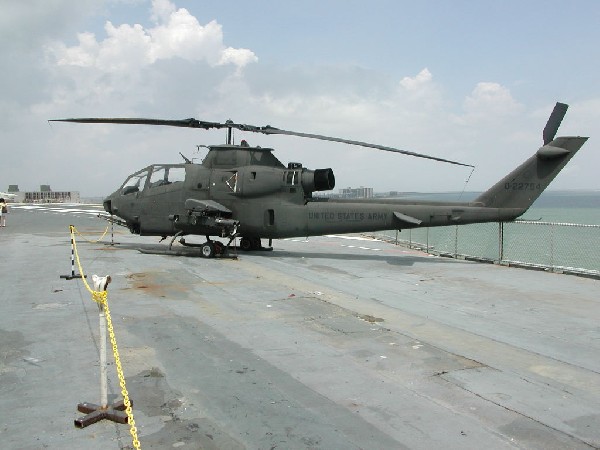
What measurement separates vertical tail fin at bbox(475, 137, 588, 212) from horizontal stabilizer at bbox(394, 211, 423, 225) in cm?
220

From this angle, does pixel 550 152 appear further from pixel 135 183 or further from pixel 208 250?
pixel 135 183

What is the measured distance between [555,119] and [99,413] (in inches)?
546

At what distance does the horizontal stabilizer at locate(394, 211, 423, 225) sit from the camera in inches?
590

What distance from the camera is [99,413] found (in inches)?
177

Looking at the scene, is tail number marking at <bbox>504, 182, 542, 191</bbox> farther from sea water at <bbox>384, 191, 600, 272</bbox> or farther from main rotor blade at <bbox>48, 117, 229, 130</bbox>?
main rotor blade at <bbox>48, 117, 229, 130</bbox>

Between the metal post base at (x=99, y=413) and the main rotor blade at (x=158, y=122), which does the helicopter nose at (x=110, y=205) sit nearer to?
the main rotor blade at (x=158, y=122)

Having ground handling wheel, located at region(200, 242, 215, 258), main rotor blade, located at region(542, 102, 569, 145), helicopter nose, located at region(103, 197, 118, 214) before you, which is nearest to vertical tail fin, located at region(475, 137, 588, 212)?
main rotor blade, located at region(542, 102, 569, 145)

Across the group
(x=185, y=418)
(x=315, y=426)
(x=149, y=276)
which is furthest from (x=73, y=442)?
(x=149, y=276)

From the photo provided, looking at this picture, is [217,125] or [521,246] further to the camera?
[521,246]

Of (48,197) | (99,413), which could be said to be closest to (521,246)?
(99,413)

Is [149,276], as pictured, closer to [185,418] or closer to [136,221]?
[136,221]

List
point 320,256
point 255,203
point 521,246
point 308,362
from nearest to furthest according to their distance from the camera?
point 308,362 → point 255,203 → point 320,256 → point 521,246

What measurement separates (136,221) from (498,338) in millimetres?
13131

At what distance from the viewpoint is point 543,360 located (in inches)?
249
